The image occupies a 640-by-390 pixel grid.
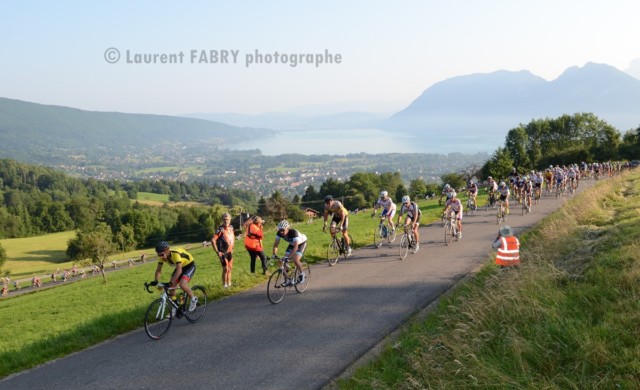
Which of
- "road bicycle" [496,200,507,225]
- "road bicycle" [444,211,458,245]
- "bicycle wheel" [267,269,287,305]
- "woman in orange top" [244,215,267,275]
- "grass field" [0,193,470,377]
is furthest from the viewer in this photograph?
"road bicycle" [496,200,507,225]

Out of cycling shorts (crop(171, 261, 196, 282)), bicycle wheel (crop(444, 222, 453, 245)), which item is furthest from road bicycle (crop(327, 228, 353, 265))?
cycling shorts (crop(171, 261, 196, 282))

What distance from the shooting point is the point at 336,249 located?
15.0 m

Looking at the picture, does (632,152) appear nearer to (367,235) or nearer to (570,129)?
(570,129)

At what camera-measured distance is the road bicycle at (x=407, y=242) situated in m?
15.3

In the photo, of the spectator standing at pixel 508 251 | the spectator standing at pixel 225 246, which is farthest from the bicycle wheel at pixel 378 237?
the spectator standing at pixel 508 251

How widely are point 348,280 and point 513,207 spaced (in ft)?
59.3

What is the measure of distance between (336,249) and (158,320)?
270 inches

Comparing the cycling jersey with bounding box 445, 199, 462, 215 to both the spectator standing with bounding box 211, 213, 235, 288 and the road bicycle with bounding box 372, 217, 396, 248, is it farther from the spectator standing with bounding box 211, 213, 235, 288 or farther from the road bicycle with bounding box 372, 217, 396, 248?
the spectator standing with bounding box 211, 213, 235, 288

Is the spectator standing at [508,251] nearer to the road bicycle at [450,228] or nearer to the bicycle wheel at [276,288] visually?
the bicycle wheel at [276,288]

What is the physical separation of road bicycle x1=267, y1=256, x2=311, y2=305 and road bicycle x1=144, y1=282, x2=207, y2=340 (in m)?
1.59

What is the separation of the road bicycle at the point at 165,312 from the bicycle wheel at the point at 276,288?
154 cm

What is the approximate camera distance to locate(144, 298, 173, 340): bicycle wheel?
8.96 m

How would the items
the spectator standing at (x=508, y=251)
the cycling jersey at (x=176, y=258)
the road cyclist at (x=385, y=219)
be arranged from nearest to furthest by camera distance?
1. the cycling jersey at (x=176, y=258)
2. the spectator standing at (x=508, y=251)
3. the road cyclist at (x=385, y=219)

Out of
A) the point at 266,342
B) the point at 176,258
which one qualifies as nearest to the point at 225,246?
the point at 176,258
